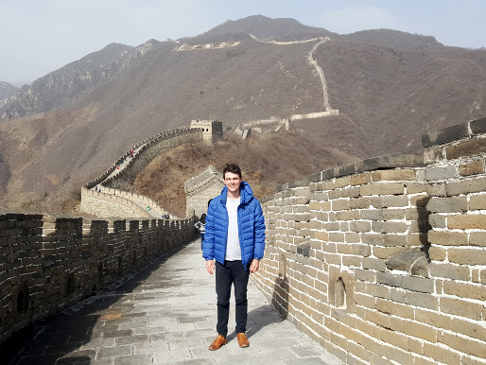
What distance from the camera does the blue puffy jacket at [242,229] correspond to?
15.3 feet

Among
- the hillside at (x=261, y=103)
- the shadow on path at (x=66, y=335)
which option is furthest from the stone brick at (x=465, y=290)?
the hillside at (x=261, y=103)

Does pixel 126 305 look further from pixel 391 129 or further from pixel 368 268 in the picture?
pixel 391 129

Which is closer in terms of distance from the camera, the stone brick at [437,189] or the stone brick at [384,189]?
the stone brick at [437,189]

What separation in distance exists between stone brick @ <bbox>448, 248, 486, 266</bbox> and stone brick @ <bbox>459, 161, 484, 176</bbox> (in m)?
0.45

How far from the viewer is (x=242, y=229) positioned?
4.66m

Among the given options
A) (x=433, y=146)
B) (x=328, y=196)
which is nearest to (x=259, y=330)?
(x=328, y=196)

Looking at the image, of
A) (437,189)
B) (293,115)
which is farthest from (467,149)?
(293,115)

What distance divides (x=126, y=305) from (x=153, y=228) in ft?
25.8

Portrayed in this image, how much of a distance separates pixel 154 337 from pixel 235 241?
1.31 meters

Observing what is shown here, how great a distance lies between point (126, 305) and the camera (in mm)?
6660

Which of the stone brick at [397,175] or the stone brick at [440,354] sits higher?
the stone brick at [397,175]

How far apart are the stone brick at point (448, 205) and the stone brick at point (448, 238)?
14 centimetres

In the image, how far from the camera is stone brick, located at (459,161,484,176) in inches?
108

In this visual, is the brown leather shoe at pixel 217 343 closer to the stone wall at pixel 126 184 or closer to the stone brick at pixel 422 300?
the stone brick at pixel 422 300
